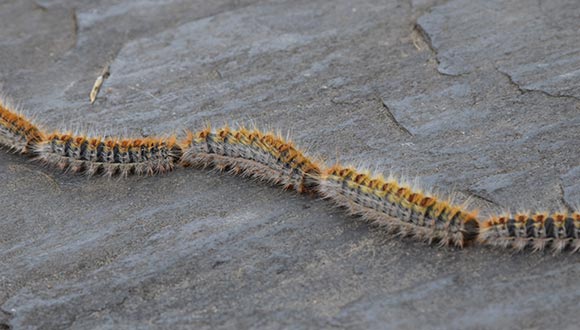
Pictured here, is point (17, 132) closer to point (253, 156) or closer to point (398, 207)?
point (253, 156)

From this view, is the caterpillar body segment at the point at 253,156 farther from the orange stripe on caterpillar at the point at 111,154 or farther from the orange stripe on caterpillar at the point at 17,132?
the orange stripe on caterpillar at the point at 17,132

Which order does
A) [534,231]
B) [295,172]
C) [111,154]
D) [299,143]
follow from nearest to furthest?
[534,231]
[295,172]
[111,154]
[299,143]

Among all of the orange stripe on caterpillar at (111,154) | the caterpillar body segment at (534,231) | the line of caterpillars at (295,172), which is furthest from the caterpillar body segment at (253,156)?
the caterpillar body segment at (534,231)

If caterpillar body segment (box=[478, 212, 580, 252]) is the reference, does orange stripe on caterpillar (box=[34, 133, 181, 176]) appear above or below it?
above

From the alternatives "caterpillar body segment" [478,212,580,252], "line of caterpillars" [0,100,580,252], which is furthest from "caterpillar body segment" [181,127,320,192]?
"caterpillar body segment" [478,212,580,252]

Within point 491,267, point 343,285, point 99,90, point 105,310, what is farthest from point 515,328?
point 99,90

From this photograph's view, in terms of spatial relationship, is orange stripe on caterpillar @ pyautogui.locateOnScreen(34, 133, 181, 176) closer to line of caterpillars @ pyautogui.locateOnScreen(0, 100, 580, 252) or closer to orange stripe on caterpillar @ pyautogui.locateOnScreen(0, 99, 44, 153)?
line of caterpillars @ pyautogui.locateOnScreen(0, 100, 580, 252)

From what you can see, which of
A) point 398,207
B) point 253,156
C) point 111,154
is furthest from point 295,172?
point 111,154
